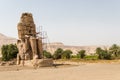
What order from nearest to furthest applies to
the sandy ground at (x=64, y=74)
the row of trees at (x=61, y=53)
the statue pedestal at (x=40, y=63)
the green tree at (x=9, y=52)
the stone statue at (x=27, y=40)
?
the sandy ground at (x=64, y=74), the statue pedestal at (x=40, y=63), the stone statue at (x=27, y=40), the green tree at (x=9, y=52), the row of trees at (x=61, y=53)

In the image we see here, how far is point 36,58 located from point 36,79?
1611cm

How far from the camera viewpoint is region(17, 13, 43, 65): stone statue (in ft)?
112

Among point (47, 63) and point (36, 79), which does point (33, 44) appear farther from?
point (36, 79)

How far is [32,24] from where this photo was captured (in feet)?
121

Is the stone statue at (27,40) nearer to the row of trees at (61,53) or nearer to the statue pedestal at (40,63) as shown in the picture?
the statue pedestal at (40,63)

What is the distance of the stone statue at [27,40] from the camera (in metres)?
34.2

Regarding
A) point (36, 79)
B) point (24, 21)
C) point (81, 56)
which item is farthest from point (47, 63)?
point (81, 56)

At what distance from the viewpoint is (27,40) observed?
35.0 meters

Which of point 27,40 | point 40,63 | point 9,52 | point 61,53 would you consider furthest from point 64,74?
point 61,53

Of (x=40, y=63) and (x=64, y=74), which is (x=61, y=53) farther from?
(x=64, y=74)

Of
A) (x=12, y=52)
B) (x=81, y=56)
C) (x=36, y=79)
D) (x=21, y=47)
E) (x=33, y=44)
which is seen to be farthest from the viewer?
(x=81, y=56)

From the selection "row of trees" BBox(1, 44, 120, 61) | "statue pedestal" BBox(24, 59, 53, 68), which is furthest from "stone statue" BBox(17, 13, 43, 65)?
"row of trees" BBox(1, 44, 120, 61)

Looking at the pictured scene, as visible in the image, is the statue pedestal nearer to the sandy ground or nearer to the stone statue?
the stone statue

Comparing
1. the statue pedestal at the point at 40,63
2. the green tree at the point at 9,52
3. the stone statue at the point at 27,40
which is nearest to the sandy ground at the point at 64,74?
the statue pedestal at the point at 40,63
